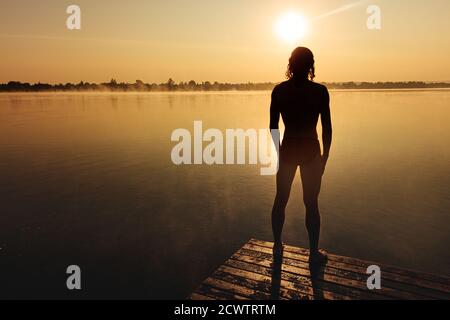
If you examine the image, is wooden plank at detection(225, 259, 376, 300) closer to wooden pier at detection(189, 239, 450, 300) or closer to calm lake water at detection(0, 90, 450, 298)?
wooden pier at detection(189, 239, 450, 300)

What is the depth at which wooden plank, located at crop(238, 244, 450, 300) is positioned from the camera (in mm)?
4520

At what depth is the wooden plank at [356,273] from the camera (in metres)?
4.52

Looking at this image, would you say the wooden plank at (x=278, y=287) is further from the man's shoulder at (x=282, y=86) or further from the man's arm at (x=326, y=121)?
the man's shoulder at (x=282, y=86)

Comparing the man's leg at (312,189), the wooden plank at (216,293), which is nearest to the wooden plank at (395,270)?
the man's leg at (312,189)

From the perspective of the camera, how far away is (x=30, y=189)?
12391 mm

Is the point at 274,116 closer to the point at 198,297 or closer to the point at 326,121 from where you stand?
the point at 326,121

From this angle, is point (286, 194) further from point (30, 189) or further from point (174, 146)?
point (174, 146)

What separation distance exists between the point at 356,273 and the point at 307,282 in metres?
0.84

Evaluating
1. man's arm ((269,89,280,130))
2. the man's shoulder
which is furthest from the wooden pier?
the man's shoulder

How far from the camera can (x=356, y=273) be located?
5.00 metres

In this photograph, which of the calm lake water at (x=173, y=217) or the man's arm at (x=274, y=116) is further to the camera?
the calm lake water at (x=173, y=217)
